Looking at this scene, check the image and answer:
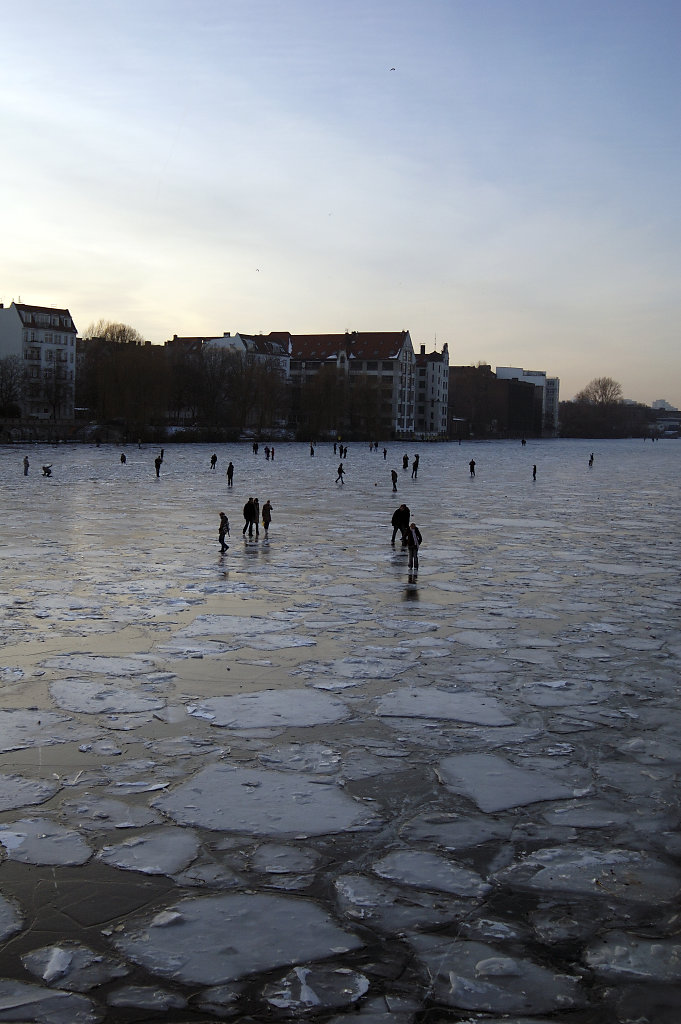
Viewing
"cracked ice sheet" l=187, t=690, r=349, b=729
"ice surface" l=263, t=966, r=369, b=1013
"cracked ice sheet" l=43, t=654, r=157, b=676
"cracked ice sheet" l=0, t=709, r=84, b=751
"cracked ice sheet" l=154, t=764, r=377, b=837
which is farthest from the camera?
"cracked ice sheet" l=43, t=654, r=157, b=676

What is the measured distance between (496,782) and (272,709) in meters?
2.53

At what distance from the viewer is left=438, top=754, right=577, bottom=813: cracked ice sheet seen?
7.02m

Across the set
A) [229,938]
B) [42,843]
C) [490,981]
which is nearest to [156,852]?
[42,843]

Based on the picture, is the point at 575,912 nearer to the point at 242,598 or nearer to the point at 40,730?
the point at 40,730

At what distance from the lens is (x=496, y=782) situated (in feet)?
24.1

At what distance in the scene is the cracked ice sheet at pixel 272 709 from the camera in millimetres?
8656

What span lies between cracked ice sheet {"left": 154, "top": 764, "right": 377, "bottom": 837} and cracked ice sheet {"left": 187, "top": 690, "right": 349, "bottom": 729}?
46.4 inches

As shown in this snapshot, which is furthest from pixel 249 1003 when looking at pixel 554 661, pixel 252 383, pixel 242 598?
pixel 252 383

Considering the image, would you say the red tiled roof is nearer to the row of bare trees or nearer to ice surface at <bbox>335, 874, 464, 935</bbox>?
the row of bare trees

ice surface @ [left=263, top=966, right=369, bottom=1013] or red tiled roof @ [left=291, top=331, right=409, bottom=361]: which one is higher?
red tiled roof @ [left=291, top=331, right=409, bottom=361]

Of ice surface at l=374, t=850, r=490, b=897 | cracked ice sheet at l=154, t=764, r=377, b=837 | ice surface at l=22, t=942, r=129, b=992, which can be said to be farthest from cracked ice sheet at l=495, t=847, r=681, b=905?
ice surface at l=22, t=942, r=129, b=992

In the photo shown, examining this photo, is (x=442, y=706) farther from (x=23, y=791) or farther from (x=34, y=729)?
(x=23, y=791)

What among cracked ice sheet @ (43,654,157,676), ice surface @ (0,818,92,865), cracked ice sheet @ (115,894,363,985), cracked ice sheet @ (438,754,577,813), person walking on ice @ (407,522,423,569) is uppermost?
person walking on ice @ (407,522,423,569)

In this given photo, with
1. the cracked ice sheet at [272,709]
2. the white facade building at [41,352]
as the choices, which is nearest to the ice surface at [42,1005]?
the cracked ice sheet at [272,709]
